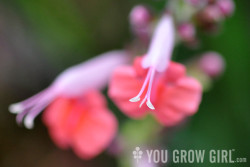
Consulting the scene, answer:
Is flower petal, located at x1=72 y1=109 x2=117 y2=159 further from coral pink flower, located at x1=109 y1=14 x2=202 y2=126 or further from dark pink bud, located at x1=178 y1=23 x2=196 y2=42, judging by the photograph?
dark pink bud, located at x1=178 y1=23 x2=196 y2=42

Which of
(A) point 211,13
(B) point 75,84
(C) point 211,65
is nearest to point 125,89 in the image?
(B) point 75,84

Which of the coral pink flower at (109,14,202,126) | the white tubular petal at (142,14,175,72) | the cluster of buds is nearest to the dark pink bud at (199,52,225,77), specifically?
the cluster of buds

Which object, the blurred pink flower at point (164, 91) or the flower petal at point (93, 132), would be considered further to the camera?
the flower petal at point (93, 132)

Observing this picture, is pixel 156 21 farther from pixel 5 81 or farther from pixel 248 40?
pixel 5 81

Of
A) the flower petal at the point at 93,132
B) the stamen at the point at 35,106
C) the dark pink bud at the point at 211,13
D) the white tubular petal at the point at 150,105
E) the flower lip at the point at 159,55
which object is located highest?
the dark pink bud at the point at 211,13

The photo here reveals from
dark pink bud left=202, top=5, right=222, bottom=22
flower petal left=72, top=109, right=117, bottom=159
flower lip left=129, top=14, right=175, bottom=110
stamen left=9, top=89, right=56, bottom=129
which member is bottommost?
flower petal left=72, top=109, right=117, bottom=159

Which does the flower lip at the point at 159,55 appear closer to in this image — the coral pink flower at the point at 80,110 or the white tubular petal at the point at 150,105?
the white tubular petal at the point at 150,105

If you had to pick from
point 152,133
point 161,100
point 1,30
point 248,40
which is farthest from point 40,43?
point 161,100

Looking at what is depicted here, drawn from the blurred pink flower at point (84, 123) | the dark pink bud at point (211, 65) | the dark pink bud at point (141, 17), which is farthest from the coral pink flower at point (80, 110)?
the dark pink bud at point (211, 65)
